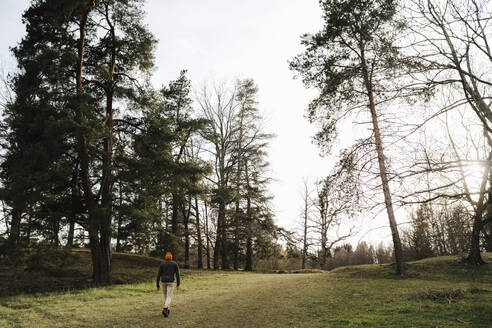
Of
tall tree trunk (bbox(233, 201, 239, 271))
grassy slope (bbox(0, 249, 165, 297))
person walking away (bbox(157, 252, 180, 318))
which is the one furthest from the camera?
tall tree trunk (bbox(233, 201, 239, 271))

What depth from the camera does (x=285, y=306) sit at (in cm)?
812

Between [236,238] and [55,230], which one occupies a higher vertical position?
[55,230]

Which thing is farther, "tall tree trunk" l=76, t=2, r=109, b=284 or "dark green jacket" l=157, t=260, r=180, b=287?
"tall tree trunk" l=76, t=2, r=109, b=284

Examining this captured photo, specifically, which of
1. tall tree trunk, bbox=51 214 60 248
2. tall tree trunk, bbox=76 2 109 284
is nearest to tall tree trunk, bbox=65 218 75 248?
tall tree trunk, bbox=51 214 60 248

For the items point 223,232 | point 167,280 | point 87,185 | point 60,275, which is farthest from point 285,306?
point 223,232

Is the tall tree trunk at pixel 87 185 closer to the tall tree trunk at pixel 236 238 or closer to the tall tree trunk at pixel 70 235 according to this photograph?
the tall tree trunk at pixel 70 235

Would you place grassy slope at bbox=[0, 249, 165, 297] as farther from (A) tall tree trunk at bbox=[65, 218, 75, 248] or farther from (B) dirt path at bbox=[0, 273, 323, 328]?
(B) dirt path at bbox=[0, 273, 323, 328]

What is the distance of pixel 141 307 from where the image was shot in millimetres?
8656

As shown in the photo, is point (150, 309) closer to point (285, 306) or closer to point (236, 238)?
point (285, 306)

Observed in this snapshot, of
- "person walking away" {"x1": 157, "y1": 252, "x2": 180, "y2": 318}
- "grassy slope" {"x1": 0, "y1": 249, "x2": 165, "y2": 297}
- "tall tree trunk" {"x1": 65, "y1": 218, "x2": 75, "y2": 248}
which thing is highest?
"tall tree trunk" {"x1": 65, "y1": 218, "x2": 75, "y2": 248}

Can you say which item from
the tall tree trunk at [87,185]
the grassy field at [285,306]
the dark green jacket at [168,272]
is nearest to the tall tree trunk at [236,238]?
the grassy field at [285,306]

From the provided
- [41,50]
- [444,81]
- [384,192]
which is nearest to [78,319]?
[384,192]

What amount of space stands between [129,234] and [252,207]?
1283 cm

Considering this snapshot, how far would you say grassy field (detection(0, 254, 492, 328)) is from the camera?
629 centimetres
